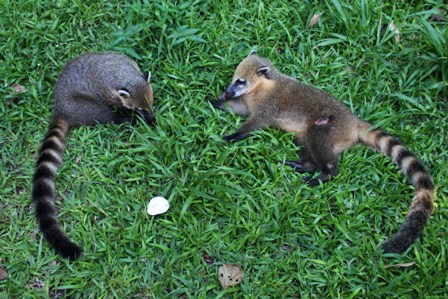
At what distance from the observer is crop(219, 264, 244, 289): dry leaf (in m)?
4.01

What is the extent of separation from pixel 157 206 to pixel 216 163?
71cm

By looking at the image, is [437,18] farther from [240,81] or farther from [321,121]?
[240,81]

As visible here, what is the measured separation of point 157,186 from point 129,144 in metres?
0.55

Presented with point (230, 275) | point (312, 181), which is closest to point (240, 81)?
point (312, 181)

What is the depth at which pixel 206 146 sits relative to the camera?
476 centimetres

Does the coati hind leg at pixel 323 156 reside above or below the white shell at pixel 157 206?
above

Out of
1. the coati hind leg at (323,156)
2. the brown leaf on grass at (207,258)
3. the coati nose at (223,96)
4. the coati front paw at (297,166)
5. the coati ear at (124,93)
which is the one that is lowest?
the brown leaf on grass at (207,258)

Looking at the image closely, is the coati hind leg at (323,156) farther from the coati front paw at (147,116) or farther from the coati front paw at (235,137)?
the coati front paw at (147,116)

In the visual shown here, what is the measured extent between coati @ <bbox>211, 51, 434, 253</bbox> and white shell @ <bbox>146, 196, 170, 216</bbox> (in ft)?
3.02

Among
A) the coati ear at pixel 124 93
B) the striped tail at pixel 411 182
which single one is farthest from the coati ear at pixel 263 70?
the coati ear at pixel 124 93

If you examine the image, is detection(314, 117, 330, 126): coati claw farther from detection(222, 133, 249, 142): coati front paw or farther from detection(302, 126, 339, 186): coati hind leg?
detection(222, 133, 249, 142): coati front paw

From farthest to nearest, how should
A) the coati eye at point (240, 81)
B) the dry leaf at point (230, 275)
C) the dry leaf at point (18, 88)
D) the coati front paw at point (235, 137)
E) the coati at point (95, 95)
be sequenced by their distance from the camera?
the dry leaf at point (18, 88) → the coati eye at point (240, 81) → the coati at point (95, 95) → the coati front paw at point (235, 137) → the dry leaf at point (230, 275)

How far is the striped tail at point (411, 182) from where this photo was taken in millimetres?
4078

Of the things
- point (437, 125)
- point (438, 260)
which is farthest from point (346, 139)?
point (438, 260)
